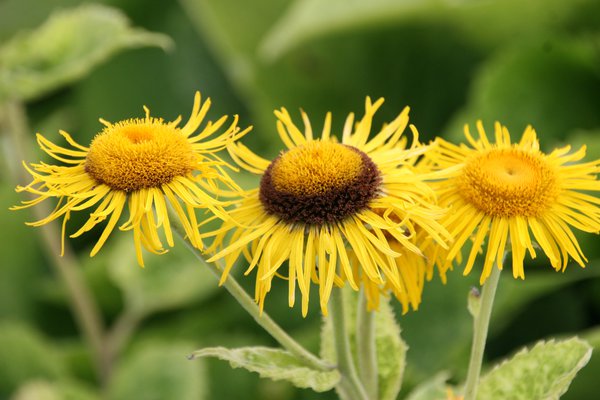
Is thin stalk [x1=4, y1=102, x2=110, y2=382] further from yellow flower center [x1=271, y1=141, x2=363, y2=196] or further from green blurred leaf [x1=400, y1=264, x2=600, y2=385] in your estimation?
yellow flower center [x1=271, y1=141, x2=363, y2=196]

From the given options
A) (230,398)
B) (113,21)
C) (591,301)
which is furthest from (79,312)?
(591,301)

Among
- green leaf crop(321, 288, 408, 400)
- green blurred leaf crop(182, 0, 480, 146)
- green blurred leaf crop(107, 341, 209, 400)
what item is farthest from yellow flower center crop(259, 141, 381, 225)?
green blurred leaf crop(182, 0, 480, 146)

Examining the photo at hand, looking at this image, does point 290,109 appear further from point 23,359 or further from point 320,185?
point 320,185

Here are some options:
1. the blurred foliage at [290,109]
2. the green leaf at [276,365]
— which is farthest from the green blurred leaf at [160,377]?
the green leaf at [276,365]

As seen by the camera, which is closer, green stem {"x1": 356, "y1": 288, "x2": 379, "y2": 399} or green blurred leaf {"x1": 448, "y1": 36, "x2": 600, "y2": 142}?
green stem {"x1": 356, "y1": 288, "x2": 379, "y2": 399}

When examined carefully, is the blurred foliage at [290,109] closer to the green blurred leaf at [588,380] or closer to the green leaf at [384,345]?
the green blurred leaf at [588,380]

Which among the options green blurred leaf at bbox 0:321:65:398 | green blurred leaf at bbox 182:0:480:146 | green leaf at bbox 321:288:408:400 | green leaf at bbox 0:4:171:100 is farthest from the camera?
green blurred leaf at bbox 182:0:480:146

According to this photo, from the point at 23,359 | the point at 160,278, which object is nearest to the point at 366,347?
the point at 160,278
